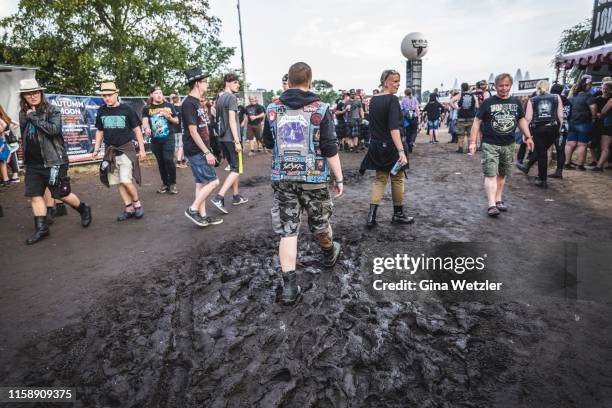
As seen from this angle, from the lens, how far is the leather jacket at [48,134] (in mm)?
4672

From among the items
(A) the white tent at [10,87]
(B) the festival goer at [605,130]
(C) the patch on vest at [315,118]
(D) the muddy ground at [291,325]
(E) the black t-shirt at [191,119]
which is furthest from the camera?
(A) the white tent at [10,87]

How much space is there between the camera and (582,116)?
7.74m

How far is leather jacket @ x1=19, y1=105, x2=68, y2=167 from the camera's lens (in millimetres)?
4672

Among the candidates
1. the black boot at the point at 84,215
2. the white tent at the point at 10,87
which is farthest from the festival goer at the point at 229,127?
the white tent at the point at 10,87

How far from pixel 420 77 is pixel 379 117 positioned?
23.5 metres

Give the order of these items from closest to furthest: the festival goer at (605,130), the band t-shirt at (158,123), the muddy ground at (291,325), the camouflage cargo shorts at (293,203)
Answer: the muddy ground at (291,325)
the camouflage cargo shorts at (293,203)
the band t-shirt at (158,123)
the festival goer at (605,130)

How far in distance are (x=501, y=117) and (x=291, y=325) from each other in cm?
425

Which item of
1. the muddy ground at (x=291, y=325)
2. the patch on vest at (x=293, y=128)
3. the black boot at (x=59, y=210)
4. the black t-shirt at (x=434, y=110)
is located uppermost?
the black t-shirt at (x=434, y=110)

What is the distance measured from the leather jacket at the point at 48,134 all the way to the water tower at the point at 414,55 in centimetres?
2358

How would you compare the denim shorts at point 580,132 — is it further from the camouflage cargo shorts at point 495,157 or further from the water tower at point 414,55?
the water tower at point 414,55

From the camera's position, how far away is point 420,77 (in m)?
25.5

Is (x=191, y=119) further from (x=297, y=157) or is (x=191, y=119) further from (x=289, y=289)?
(x=289, y=289)

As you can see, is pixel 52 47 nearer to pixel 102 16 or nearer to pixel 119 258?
pixel 102 16

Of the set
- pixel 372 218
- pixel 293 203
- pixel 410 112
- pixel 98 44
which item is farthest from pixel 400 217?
pixel 98 44
